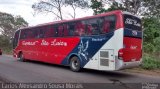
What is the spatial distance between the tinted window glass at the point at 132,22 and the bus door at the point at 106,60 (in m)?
1.60

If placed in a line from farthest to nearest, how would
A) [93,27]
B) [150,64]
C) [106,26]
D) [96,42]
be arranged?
[150,64] < [93,27] < [96,42] < [106,26]

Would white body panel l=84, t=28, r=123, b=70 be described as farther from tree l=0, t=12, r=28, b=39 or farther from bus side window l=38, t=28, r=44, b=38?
tree l=0, t=12, r=28, b=39

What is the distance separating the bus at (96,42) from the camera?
1215 centimetres

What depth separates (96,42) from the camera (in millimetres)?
13219

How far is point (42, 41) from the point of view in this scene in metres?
18.2

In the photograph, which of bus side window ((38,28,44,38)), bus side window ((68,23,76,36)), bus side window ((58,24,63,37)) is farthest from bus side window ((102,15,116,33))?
bus side window ((38,28,44,38))

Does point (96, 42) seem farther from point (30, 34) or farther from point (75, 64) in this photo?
point (30, 34)

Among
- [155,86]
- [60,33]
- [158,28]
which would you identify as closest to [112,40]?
[155,86]

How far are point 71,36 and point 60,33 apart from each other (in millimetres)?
1272

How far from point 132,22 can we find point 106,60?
7.92 feet

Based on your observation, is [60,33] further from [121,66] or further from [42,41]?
[121,66]

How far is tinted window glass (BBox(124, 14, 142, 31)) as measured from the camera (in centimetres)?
1243

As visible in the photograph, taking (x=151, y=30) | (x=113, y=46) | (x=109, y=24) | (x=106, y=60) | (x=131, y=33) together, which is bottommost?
(x=106, y=60)

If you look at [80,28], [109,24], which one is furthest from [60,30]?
[109,24]
